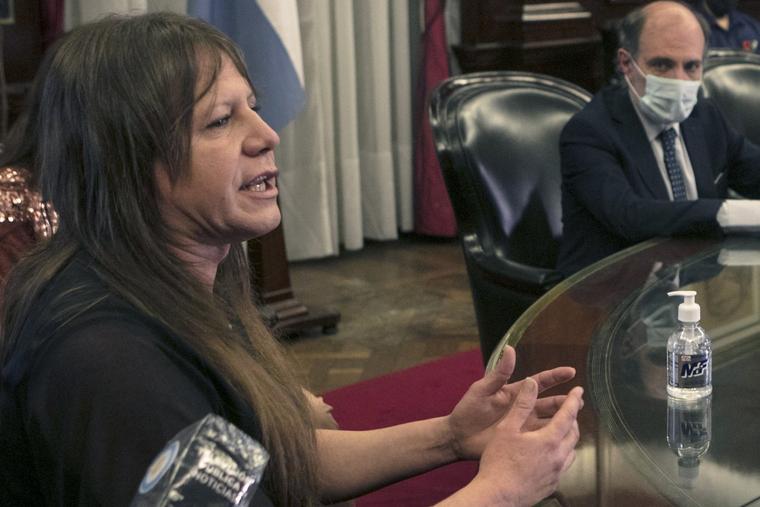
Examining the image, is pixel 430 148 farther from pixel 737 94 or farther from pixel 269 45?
pixel 737 94

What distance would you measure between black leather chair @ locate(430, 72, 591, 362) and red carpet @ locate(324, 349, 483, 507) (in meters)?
0.53

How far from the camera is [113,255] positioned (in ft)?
3.74

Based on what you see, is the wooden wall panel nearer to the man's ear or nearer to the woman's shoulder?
the man's ear

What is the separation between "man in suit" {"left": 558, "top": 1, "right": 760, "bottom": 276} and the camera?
2.57 m

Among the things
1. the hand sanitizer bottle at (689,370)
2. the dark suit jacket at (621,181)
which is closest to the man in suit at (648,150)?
the dark suit jacket at (621,181)

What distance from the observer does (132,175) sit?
1.16 metres

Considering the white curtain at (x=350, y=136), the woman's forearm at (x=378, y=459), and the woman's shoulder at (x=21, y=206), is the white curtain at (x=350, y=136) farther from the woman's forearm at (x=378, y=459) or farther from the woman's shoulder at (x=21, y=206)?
the woman's forearm at (x=378, y=459)

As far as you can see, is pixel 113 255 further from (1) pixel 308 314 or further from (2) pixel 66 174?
(1) pixel 308 314

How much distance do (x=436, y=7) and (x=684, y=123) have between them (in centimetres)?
279

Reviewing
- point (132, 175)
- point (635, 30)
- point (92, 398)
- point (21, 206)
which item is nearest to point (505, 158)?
point (635, 30)

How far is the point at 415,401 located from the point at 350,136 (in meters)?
2.08

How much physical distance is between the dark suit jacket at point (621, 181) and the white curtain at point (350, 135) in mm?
2322

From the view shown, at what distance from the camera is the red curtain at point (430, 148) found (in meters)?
5.46

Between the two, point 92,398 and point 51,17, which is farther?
point 51,17
